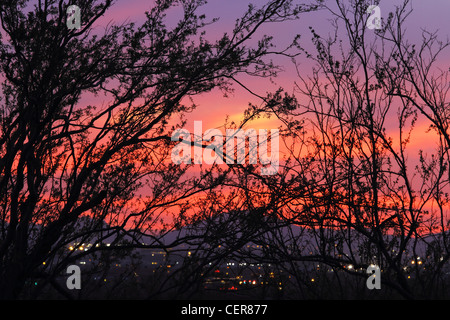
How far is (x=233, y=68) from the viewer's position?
8.80 m

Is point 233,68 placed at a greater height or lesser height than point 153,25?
lesser

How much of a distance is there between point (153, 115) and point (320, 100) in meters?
3.80

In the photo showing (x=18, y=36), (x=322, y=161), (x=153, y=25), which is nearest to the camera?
(x=18, y=36)

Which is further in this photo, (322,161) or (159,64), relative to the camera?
(322,161)

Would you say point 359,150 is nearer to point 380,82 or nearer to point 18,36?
point 380,82

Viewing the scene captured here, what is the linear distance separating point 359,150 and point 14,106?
6556 millimetres

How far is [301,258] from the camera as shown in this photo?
637 centimetres

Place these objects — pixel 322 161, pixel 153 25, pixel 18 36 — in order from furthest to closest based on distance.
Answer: pixel 322 161 < pixel 153 25 < pixel 18 36
